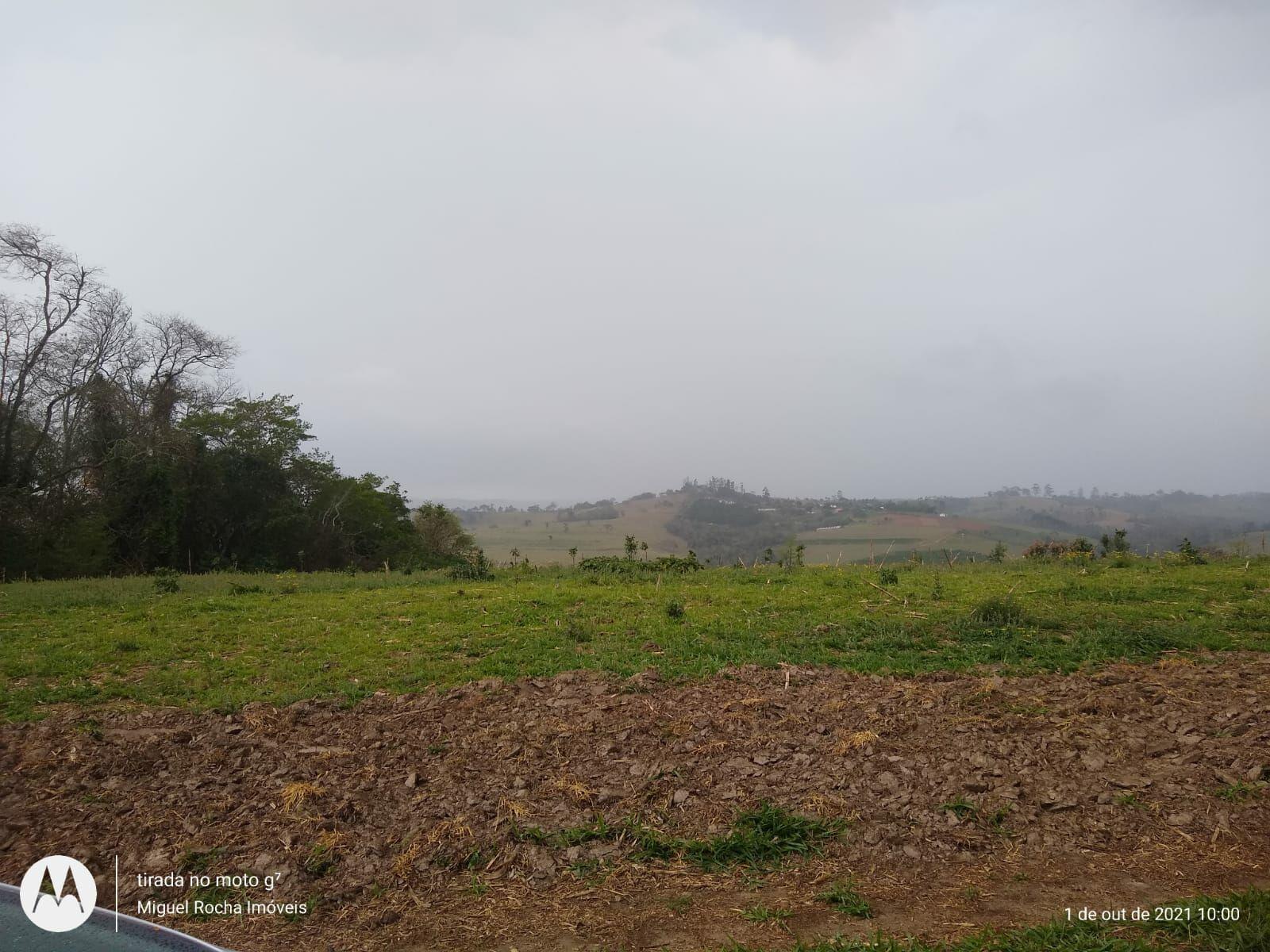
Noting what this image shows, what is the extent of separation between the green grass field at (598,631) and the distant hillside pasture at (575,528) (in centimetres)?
2187

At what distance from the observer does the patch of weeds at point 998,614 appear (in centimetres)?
826

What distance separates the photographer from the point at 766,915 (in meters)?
3.44

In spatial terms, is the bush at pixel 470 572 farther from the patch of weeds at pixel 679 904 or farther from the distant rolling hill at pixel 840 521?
the patch of weeds at pixel 679 904

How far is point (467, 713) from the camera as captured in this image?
19.3ft

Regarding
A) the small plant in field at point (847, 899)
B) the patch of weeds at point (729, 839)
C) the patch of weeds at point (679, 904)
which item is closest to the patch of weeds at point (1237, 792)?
the patch of weeds at point (729, 839)

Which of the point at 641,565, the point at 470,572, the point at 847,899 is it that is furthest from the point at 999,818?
the point at 470,572

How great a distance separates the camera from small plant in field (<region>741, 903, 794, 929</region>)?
342 cm

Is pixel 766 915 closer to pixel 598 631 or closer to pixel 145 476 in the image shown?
pixel 598 631

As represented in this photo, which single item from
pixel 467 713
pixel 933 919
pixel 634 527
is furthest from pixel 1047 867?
pixel 634 527

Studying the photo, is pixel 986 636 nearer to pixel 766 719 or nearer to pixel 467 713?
pixel 766 719

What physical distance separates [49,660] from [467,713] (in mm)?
5835

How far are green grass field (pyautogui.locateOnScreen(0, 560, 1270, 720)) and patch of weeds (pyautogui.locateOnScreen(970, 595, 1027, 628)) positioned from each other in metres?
0.02

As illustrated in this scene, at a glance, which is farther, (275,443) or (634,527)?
(634,527)

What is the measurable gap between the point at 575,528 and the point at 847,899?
56.3 meters
